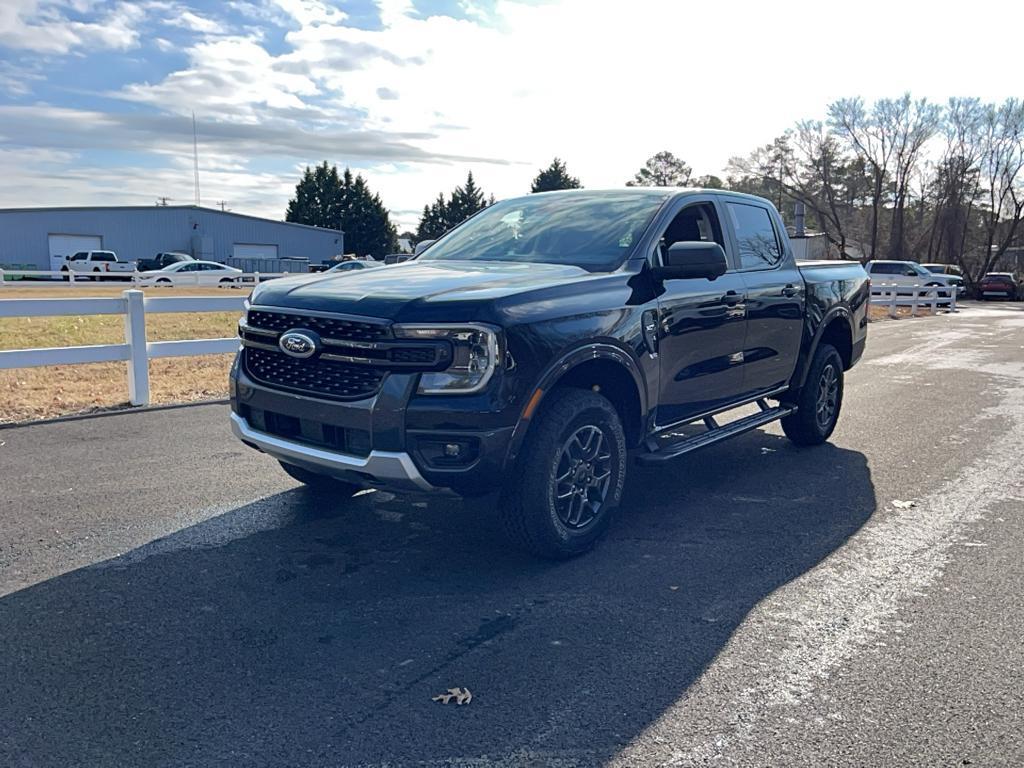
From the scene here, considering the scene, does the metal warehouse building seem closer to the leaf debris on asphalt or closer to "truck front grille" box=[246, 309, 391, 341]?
"truck front grille" box=[246, 309, 391, 341]

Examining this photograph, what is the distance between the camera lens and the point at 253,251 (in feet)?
204

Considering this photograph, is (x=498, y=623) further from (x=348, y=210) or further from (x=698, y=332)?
(x=348, y=210)

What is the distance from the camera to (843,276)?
7.23m

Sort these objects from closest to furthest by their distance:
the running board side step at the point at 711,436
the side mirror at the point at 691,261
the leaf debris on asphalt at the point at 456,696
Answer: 1. the leaf debris on asphalt at the point at 456,696
2. the side mirror at the point at 691,261
3. the running board side step at the point at 711,436

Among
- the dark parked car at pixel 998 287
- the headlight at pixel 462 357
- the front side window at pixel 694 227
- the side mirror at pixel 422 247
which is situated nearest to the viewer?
the headlight at pixel 462 357

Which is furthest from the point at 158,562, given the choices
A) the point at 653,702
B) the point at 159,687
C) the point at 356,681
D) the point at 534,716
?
the point at 653,702

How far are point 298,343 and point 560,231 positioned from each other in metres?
1.95


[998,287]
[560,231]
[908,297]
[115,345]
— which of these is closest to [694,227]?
[560,231]

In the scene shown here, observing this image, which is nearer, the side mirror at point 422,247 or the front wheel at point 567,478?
the front wheel at point 567,478

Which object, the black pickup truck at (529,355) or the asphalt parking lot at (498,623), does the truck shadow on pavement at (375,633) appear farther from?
the black pickup truck at (529,355)

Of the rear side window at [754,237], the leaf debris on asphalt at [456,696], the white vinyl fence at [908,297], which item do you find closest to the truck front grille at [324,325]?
the leaf debris on asphalt at [456,696]

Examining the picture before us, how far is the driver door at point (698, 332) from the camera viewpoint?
4.98 meters

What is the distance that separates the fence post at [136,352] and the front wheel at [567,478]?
5.48 meters

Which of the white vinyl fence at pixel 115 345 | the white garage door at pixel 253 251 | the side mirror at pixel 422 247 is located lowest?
the white vinyl fence at pixel 115 345
